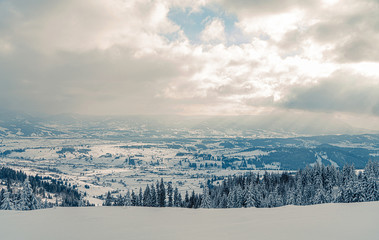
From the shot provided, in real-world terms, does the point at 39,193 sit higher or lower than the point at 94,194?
higher

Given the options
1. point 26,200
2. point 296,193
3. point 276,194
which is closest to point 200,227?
point 26,200

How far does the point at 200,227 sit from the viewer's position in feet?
50.2

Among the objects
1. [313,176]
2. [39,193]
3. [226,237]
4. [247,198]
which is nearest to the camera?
[226,237]

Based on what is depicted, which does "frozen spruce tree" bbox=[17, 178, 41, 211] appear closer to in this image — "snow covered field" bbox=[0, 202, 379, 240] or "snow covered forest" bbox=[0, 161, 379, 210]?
"snow covered forest" bbox=[0, 161, 379, 210]

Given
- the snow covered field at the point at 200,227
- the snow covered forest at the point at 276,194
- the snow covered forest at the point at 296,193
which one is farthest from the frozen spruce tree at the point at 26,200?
the snow covered field at the point at 200,227

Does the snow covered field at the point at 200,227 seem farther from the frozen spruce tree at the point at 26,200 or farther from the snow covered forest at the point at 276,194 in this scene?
the frozen spruce tree at the point at 26,200

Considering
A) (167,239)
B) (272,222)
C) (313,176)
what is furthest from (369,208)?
(313,176)

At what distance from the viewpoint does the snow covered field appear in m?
12.8

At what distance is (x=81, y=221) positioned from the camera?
728 inches

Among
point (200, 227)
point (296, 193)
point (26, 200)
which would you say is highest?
point (200, 227)

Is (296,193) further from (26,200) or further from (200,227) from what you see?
(26,200)

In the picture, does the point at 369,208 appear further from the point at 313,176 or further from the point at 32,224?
the point at 313,176

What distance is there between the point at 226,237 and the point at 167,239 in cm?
310

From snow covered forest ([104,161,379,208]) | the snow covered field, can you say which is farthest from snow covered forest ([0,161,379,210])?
the snow covered field
